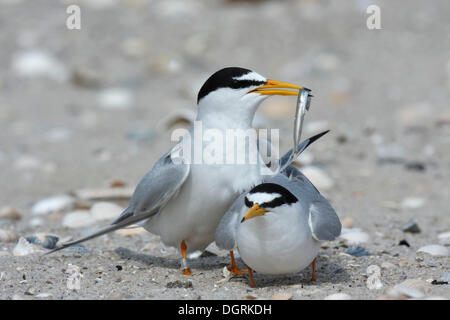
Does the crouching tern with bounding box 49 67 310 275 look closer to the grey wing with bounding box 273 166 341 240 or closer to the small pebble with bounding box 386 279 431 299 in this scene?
the grey wing with bounding box 273 166 341 240

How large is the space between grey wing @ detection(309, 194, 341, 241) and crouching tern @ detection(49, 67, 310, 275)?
0.34 meters

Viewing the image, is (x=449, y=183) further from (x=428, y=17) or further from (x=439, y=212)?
(x=428, y=17)

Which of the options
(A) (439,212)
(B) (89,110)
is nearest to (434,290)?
(A) (439,212)

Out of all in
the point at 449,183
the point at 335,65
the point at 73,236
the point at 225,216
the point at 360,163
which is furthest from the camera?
the point at 335,65

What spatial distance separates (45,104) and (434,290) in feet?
18.1

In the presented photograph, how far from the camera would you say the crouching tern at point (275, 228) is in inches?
127

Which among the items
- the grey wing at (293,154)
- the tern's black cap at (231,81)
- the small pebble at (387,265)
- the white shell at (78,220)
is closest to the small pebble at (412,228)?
the small pebble at (387,265)

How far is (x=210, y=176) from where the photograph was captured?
3654 millimetres

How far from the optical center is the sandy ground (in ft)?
12.5

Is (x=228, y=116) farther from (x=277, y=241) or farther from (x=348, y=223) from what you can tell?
(x=348, y=223)

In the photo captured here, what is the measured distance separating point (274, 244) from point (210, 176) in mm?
551
